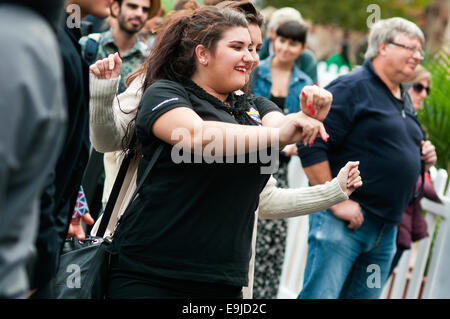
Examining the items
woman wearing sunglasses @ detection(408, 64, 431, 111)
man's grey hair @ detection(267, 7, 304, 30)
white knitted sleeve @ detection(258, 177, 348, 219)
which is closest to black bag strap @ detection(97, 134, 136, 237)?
white knitted sleeve @ detection(258, 177, 348, 219)

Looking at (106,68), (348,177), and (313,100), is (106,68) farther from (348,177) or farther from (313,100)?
(348,177)

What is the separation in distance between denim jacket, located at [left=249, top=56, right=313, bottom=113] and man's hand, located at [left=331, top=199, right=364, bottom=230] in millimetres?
1480

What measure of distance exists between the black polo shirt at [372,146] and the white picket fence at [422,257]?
1.50 metres

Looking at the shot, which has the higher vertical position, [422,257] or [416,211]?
[416,211]

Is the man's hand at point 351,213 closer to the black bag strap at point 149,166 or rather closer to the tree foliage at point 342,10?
the black bag strap at point 149,166

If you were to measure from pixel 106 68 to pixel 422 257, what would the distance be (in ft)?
13.0

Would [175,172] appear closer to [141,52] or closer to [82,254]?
[82,254]

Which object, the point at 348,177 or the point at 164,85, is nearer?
the point at 164,85

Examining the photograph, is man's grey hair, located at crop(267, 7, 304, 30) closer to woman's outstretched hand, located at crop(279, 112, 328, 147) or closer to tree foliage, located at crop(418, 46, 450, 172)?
tree foliage, located at crop(418, 46, 450, 172)

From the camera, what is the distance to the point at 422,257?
19.8 ft

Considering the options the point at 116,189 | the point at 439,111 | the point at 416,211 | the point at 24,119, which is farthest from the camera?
the point at 439,111

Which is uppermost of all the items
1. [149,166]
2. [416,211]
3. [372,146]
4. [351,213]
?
[149,166]

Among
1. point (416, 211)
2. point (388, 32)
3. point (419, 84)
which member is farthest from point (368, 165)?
point (419, 84)

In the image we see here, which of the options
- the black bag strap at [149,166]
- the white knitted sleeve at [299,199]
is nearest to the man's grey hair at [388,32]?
the white knitted sleeve at [299,199]
